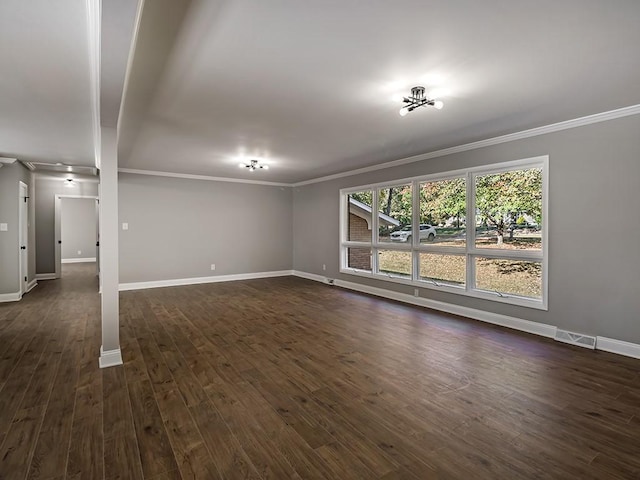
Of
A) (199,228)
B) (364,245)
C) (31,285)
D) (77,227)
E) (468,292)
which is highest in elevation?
(77,227)

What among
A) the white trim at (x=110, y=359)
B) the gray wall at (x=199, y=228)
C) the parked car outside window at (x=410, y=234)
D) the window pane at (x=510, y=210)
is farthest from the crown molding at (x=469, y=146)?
the white trim at (x=110, y=359)

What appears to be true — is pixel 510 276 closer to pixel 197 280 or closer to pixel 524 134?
pixel 524 134

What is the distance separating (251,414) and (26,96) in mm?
3468

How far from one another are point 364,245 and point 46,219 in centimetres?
813

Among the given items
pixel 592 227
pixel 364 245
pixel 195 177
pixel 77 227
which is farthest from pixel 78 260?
pixel 592 227

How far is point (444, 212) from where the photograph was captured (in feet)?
17.5

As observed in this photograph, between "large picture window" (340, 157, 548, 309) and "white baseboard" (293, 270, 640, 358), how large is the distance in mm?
250

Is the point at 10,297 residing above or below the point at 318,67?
below

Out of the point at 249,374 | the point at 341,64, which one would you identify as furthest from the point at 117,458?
the point at 341,64

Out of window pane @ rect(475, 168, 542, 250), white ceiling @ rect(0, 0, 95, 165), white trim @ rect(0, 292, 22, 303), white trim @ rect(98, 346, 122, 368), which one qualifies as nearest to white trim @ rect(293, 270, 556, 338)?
window pane @ rect(475, 168, 542, 250)

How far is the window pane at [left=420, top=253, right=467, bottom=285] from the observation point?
5094mm

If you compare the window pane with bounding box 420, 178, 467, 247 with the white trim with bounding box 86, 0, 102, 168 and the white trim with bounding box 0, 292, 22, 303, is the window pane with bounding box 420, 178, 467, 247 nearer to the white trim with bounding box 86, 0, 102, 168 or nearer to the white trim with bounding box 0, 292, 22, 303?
the white trim with bounding box 86, 0, 102, 168

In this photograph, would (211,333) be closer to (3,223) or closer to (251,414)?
(251,414)

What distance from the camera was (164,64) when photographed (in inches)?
98.5
